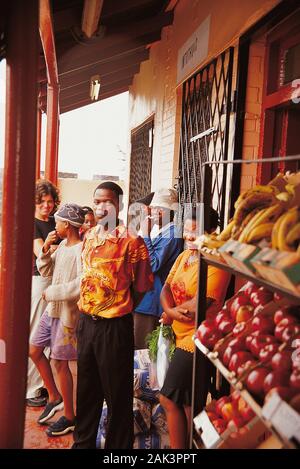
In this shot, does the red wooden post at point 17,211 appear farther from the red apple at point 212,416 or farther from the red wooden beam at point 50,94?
the red wooden beam at point 50,94

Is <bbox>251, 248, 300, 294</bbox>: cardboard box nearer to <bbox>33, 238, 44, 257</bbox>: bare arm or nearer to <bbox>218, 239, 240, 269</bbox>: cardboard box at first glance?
<bbox>218, 239, 240, 269</bbox>: cardboard box

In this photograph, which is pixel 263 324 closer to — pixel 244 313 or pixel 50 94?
pixel 244 313

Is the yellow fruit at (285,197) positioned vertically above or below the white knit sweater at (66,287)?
above

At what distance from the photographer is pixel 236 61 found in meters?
3.47

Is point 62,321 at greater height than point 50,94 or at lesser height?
lesser

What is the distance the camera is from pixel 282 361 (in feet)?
5.00

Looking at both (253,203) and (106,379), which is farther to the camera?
(106,379)

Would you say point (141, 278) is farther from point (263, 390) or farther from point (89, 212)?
point (89, 212)

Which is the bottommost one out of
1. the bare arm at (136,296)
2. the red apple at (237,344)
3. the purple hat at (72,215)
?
the bare arm at (136,296)

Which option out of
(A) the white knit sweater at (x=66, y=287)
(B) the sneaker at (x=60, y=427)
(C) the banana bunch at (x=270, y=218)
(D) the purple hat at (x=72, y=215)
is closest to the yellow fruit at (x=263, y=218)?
(C) the banana bunch at (x=270, y=218)

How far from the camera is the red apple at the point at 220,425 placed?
5.82 ft

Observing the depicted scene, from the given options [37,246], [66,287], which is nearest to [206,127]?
[37,246]

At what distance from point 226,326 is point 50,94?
502 cm
